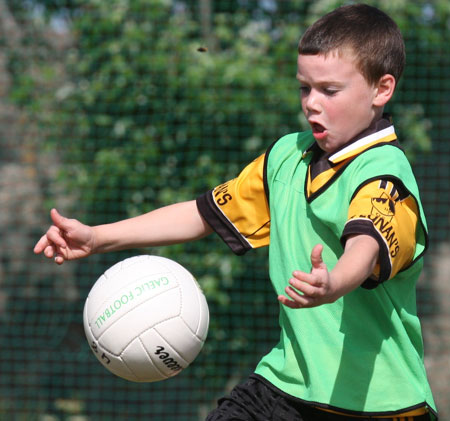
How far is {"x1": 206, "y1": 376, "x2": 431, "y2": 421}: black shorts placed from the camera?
78.3 inches

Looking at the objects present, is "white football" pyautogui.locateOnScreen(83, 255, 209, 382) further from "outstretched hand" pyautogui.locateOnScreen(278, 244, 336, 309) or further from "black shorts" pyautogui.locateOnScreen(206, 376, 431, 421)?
"outstretched hand" pyautogui.locateOnScreen(278, 244, 336, 309)

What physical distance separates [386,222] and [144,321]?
0.71 metres

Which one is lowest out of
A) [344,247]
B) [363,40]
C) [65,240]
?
[344,247]

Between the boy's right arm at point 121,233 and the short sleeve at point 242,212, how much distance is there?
0.16 feet

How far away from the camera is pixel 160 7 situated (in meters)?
5.23

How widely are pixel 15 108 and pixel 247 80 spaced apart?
154 centimetres

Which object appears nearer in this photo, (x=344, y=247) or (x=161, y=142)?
(x=344, y=247)

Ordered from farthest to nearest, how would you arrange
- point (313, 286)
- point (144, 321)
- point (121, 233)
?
point (121, 233) < point (144, 321) < point (313, 286)

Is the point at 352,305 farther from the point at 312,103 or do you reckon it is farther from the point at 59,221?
the point at 59,221

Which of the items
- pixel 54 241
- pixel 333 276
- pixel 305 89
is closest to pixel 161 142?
pixel 54 241

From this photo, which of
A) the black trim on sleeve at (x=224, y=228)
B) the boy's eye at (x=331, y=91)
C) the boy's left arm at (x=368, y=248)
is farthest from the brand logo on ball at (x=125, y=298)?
the boy's eye at (x=331, y=91)

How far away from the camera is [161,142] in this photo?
5242mm

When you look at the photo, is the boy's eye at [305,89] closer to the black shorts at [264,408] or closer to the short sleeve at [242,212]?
the short sleeve at [242,212]

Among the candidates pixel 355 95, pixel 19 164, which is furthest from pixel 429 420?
pixel 19 164
